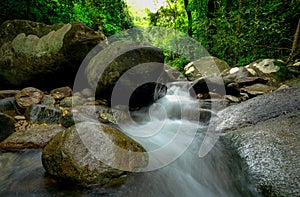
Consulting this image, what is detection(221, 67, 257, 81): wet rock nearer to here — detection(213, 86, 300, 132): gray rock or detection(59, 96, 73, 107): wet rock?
detection(213, 86, 300, 132): gray rock

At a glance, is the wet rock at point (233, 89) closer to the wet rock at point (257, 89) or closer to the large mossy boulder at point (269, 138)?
the wet rock at point (257, 89)

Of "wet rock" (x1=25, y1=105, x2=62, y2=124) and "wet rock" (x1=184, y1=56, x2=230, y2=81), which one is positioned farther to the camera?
"wet rock" (x1=184, y1=56, x2=230, y2=81)

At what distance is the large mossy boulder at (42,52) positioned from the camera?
4.71 metres

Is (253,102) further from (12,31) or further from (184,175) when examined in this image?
(12,31)

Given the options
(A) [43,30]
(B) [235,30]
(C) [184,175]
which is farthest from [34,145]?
(B) [235,30]

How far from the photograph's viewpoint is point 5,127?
3.01 meters

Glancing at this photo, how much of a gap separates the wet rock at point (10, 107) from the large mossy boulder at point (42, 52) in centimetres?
141

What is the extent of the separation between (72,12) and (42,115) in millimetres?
5202

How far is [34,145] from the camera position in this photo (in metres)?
2.87

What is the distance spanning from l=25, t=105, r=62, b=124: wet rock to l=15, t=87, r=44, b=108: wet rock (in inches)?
15.9

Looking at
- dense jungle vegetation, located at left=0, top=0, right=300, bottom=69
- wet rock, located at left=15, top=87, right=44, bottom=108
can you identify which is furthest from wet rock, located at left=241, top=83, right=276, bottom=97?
wet rock, located at left=15, top=87, right=44, bottom=108

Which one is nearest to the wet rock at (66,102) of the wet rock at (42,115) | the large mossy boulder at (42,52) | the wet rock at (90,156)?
the wet rock at (42,115)

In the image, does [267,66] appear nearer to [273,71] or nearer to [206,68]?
[273,71]

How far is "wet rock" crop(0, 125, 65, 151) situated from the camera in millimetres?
2824
